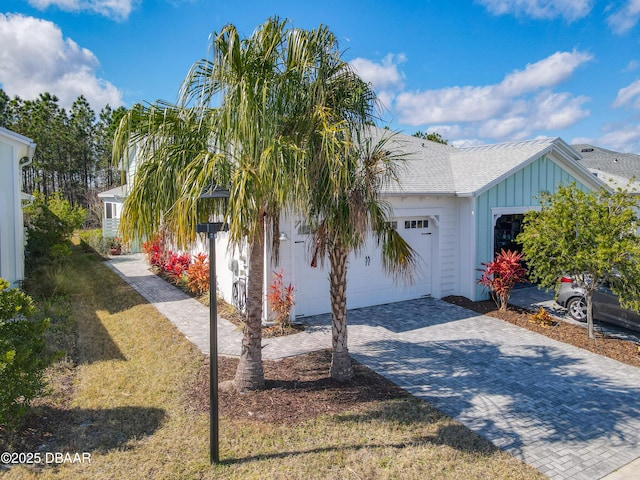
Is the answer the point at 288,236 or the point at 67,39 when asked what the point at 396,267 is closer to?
the point at 288,236

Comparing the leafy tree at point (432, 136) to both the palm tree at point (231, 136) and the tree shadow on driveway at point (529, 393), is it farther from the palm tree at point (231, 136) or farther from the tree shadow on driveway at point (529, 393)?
the palm tree at point (231, 136)

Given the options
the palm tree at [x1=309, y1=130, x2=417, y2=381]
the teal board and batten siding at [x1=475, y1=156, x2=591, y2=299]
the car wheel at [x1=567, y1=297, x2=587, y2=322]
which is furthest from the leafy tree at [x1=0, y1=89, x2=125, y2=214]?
the car wheel at [x1=567, y1=297, x2=587, y2=322]

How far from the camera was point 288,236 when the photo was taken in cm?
962

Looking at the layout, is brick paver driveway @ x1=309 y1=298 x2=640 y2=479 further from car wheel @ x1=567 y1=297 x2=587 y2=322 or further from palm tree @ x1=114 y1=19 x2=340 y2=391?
palm tree @ x1=114 y1=19 x2=340 y2=391

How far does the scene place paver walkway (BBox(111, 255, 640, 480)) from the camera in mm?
4938

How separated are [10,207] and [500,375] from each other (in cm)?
1252

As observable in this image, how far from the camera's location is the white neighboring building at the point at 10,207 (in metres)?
10.6

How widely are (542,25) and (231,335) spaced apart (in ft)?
51.0

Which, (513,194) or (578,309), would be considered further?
(513,194)

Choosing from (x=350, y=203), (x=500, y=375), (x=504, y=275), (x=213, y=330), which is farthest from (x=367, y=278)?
(x=213, y=330)

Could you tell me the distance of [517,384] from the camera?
667cm

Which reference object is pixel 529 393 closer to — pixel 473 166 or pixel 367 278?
pixel 367 278

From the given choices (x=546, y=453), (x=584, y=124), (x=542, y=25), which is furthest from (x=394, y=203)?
(x=584, y=124)

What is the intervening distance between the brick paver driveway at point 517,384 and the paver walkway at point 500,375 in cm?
2
